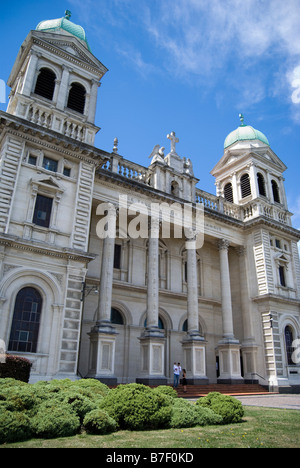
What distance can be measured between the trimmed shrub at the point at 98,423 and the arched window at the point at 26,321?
9674 mm

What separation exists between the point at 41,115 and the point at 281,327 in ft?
80.8

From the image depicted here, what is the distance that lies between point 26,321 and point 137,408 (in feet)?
33.5

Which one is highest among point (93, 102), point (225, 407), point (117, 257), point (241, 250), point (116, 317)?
point (93, 102)

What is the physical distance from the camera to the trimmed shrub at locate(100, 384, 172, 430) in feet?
30.3

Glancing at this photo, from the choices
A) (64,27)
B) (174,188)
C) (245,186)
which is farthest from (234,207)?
(64,27)

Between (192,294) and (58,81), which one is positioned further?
(192,294)

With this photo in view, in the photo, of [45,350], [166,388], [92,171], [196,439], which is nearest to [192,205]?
[92,171]

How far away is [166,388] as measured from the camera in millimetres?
12609

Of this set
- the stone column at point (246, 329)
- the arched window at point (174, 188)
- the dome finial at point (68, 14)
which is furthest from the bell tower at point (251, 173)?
the dome finial at point (68, 14)

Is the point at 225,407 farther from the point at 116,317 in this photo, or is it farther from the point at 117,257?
the point at 117,257

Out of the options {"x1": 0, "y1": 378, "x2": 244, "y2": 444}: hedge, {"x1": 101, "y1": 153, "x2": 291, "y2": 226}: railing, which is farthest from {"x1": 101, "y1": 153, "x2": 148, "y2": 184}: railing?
{"x1": 0, "y1": 378, "x2": 244, "y2": 444}: hedge

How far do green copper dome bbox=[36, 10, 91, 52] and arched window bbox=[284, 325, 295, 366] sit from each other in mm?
28238

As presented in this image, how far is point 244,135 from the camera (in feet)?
124

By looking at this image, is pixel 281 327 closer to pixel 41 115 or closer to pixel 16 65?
pixel 41 115
